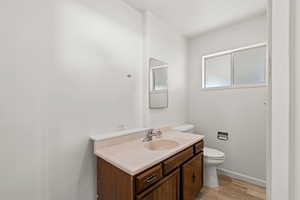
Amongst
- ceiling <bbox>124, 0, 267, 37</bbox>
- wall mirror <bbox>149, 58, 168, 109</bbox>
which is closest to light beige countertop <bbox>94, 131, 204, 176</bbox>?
wall mirror <bbox>149, 58, 168, 109</bbox>

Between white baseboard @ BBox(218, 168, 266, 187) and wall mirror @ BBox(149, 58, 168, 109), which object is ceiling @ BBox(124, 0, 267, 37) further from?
white baseboard @ BBox(218, 168, 266, 187)

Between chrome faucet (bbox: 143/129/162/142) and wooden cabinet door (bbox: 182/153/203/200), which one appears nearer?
wooden cabinet door (bbox: 182/153/203/200)

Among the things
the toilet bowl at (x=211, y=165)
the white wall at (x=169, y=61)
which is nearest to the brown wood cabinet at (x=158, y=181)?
the toilet bowl at (x=211, y=165)

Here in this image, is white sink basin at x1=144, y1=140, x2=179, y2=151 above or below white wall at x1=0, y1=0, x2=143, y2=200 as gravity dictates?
below

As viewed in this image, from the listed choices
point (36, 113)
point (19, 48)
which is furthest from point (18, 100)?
point (19, 48)

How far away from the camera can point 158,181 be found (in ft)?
4.06

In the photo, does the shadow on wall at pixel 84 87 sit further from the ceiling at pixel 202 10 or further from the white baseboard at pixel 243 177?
the white baseboard at pixel 243 177

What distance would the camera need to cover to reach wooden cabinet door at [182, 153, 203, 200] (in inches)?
62.0

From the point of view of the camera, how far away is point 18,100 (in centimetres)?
109

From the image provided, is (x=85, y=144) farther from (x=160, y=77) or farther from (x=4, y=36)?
(x=160, y=77)

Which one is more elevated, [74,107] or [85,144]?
[74,107]
